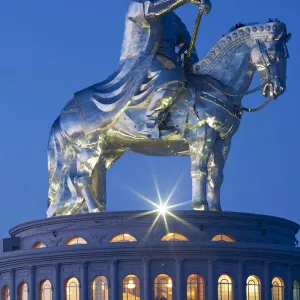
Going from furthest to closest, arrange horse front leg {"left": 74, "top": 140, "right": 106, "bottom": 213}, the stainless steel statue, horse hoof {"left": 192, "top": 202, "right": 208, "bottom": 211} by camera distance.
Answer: horse front leg {"left": 74, "top": 140, "right": 106, "bottom": 213}
horse hoof {"left": 192, "top": 202, "right": 208, "bottom": 211}
the stainless steel statue

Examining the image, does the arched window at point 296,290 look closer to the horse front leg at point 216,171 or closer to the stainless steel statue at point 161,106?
the horse front leg at point 216,171

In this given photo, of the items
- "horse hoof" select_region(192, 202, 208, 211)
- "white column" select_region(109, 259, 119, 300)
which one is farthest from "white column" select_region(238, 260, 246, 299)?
"white column" select_region(109, 259, 119, 300)

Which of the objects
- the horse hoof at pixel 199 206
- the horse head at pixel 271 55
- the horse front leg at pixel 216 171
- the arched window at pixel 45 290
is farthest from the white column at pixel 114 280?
the horse head at pixel 271 55

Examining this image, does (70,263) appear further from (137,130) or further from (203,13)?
(203,13)

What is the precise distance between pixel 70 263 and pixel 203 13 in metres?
10.0

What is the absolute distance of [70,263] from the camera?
5159 centimetres

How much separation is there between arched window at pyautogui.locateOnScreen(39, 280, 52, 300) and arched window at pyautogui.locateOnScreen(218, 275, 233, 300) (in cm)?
611

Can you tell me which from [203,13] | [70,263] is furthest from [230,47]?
[70,263]

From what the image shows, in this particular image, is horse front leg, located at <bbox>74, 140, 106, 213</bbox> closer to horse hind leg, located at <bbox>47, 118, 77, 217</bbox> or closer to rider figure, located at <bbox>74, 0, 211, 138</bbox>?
horse hind leg, located at <bbox>47, 118, 77, 217</bbox>

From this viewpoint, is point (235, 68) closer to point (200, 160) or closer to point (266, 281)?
point (200, 160)

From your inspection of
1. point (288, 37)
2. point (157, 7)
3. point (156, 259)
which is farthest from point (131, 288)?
point (288, 37)

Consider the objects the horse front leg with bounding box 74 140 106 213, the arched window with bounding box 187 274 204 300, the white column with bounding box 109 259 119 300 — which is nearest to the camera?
the white column with bounding box 109 259 119 300

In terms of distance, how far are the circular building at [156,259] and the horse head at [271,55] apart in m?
4.80

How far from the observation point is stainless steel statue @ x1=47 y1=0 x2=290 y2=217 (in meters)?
51.3
